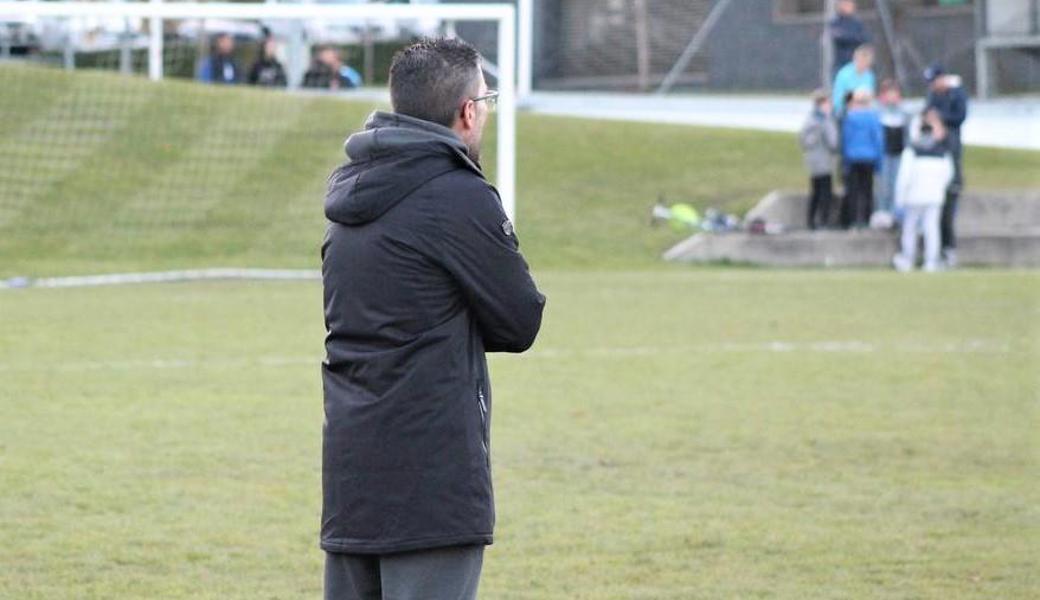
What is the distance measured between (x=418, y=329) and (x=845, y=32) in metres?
21.9

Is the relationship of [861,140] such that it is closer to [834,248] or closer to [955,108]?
[955,108]

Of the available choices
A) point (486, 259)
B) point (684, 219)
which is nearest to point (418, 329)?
point (486, 259)

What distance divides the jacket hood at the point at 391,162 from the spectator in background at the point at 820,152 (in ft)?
66.7

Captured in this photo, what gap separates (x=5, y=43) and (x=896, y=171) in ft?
43.3

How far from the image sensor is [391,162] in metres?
4.02

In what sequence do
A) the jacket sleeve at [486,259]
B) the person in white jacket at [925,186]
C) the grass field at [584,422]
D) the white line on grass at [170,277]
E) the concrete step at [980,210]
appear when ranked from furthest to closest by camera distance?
the concrete step at [980,210] < the person in white jacket at [925,186] < the white line on grass at [170,277] < the grass field at [584,422] < the jacket sleeve at [486,259]

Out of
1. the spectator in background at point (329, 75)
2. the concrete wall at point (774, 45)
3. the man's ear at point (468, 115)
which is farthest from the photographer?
the concrete wall at point (774, 45)

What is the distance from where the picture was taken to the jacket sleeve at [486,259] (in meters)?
3.98

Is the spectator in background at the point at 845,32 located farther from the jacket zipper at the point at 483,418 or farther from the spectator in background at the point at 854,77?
the jacket zipper at the point at 483,418

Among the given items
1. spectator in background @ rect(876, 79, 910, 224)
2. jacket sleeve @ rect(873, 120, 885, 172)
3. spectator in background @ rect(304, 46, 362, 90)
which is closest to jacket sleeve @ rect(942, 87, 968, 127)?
jacket sleeve @ rect(873, 120, 885, 172)

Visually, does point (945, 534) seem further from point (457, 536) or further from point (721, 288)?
point (721, 288)

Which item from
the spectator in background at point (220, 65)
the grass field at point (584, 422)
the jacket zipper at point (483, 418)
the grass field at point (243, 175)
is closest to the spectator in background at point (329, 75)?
the grass field at point (243, 175)

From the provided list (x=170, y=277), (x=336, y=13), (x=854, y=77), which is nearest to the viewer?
(x=336, y=13)

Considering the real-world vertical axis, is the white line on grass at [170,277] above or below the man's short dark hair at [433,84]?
below
